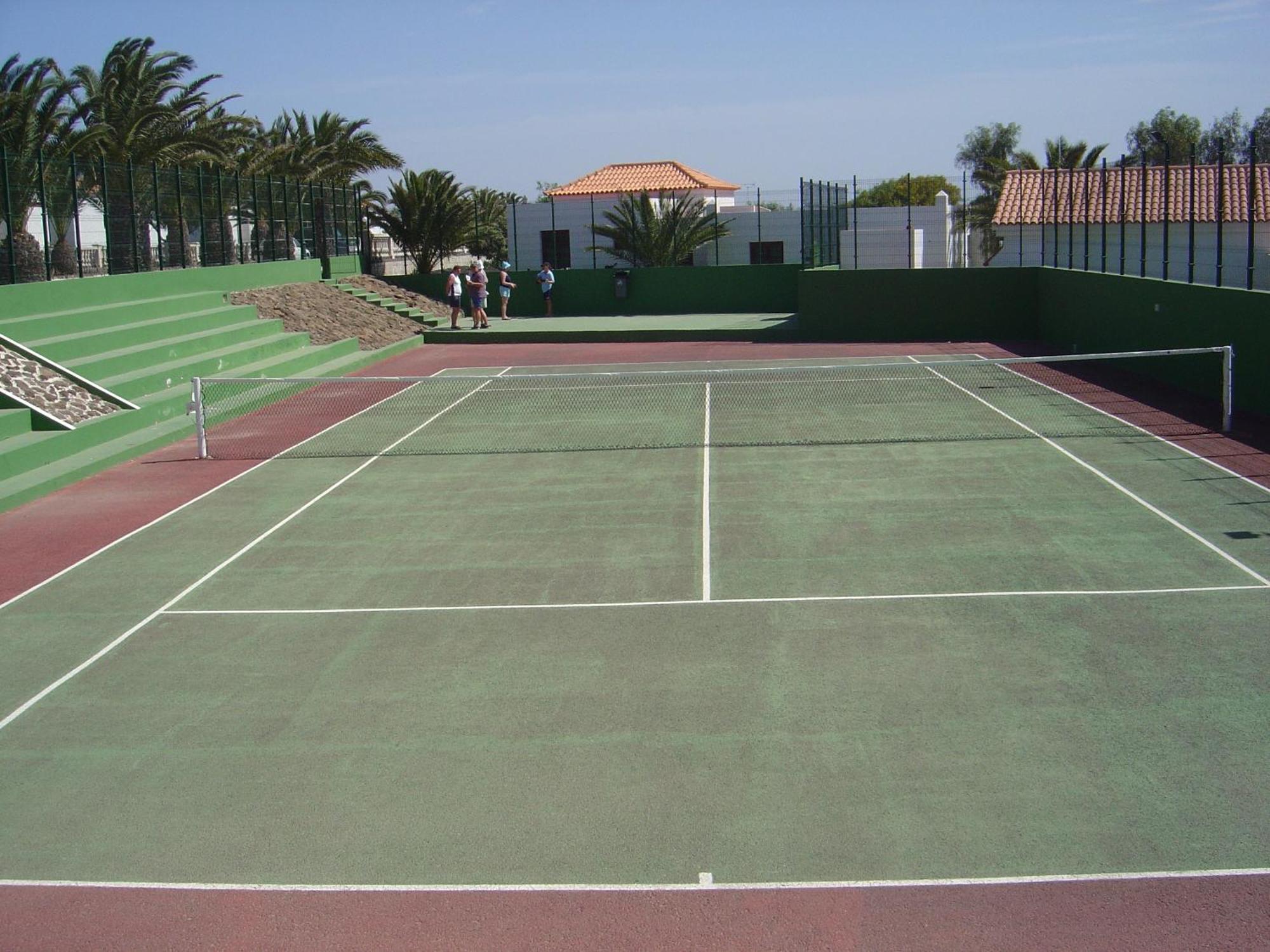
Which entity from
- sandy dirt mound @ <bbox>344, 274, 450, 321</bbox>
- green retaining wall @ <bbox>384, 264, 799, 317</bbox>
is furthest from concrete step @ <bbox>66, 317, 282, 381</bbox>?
green retaining wall @ <bbox>384, 264, 799, 317</bbox>

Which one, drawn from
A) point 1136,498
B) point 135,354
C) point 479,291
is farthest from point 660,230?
point 1136,498

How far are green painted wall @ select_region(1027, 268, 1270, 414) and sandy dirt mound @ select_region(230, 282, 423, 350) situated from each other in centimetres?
1651

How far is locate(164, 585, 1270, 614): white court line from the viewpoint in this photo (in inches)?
440

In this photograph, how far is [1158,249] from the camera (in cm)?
3006

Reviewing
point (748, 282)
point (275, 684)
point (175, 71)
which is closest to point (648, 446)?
point (275, 684)

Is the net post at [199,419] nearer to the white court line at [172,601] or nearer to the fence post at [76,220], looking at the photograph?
the white court line at [172,601]

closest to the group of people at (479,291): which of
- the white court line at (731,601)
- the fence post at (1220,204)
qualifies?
the fence post at (1220,204)

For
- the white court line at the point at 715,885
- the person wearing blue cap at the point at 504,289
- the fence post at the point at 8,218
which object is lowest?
the white court line at the point at 715,885

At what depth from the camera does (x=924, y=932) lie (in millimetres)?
6074

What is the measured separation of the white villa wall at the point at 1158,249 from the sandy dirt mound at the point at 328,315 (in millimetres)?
16516

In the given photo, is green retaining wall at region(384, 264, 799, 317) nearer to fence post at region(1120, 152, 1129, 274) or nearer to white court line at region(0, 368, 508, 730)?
fence post at region(1120, 152, 1129, 274)

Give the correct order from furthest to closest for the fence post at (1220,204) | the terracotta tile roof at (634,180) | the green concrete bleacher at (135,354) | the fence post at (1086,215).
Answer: the terracotta tile roof at (634,180) → the fence post at (1086,215) → the fence post at (1220,204) → the green concrete bleacher at (135,354)

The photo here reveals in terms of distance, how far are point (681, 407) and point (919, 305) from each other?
43.8ft

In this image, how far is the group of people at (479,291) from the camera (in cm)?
3688
